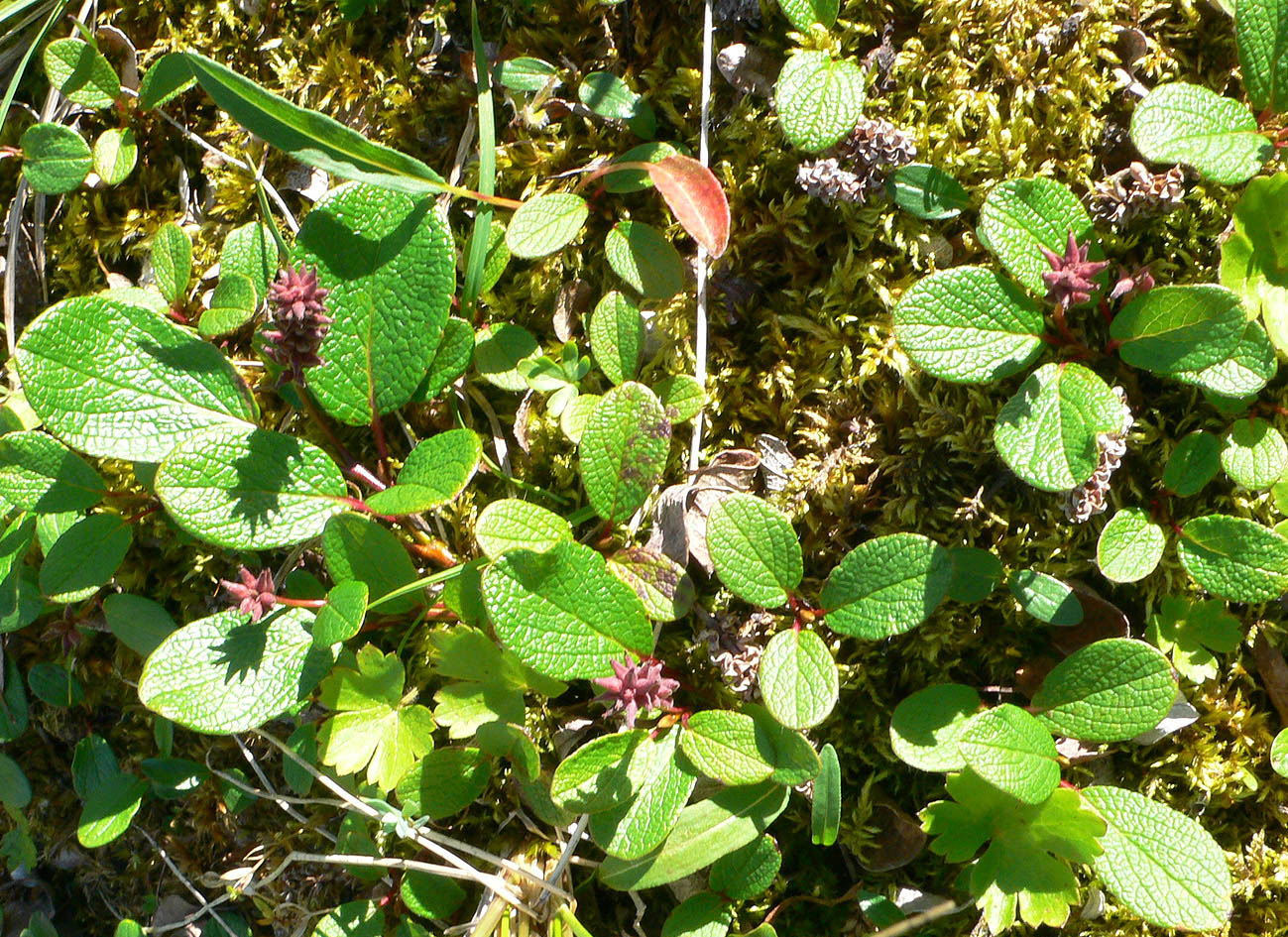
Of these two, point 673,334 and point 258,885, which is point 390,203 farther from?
point 258,885

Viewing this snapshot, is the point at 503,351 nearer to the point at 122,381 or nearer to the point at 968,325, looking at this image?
the point at 122,381

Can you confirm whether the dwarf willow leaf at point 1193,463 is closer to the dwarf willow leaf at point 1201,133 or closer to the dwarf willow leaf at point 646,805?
the dwarf willow leaf at point 1201,133

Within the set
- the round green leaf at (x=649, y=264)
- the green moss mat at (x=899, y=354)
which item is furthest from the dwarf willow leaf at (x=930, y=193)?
the round green leaf at (x=649, y=264)

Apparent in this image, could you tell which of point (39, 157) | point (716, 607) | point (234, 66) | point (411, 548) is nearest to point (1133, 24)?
point (716, 607)

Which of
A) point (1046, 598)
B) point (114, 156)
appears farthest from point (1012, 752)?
point (114, 156)

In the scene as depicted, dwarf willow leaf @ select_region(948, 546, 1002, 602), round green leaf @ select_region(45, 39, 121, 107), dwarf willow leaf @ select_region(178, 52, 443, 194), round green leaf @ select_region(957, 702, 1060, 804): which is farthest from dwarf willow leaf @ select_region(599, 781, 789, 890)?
round green leaf @ select_region(45, 39, 121, 107)

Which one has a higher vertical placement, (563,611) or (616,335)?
(616,335)
